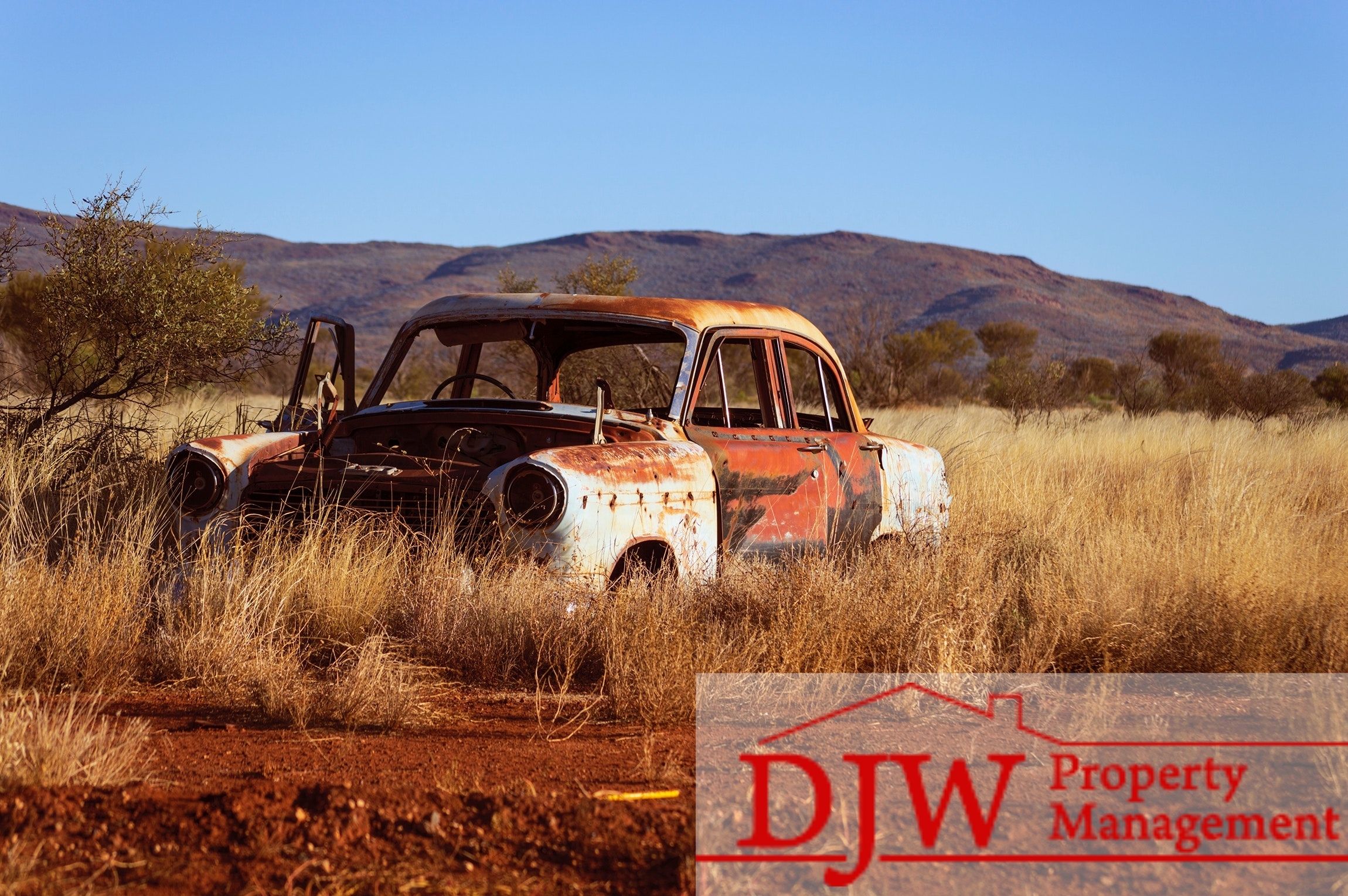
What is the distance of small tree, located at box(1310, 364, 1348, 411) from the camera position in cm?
2966

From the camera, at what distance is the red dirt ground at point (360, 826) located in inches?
115

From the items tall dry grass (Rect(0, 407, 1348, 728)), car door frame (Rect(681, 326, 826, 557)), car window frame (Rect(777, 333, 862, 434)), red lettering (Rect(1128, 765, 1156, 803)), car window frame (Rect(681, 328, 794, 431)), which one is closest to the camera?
red lettering (Rect(1128, 765, 1156, 803))

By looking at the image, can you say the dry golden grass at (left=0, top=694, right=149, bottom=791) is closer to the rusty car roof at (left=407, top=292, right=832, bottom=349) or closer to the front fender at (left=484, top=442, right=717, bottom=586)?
the front fender at (left=484, top=442, right=717, bottom=586)

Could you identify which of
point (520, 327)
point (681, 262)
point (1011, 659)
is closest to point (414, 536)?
point (520, 327)

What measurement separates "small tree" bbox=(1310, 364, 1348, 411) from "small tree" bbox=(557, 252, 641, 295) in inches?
692

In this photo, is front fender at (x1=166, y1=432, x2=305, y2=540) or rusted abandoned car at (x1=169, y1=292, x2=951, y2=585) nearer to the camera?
rusted abandoned car at (x1=169, y1=292, x2=951, y2=585)

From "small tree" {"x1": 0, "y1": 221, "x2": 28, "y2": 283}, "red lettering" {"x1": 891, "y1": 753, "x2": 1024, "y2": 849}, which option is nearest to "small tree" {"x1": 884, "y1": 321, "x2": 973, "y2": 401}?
"small tree" {"x1": 0, "y1": 221, "x2": 28, "y2": 283}

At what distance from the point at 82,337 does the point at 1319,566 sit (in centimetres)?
880

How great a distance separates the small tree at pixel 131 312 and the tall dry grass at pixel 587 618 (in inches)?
132

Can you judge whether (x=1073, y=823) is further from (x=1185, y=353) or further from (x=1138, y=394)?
(x=1185, y=353)

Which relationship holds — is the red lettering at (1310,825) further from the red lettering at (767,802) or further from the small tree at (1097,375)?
→ the small tree at (1097,375)

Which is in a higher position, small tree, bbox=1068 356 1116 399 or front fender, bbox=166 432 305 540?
small tree, bbox=1068 356 1116 399

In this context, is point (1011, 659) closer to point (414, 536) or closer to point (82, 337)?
point (414, 536)

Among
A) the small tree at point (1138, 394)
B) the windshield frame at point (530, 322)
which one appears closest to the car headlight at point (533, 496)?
the windshield frame at point (530, 322)
